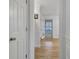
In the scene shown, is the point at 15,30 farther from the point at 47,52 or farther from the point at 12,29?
the point at 47,52

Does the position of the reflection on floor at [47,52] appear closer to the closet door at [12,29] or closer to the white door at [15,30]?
the white door at [15,30]

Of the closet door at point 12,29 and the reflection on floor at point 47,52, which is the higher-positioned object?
the closet door at point 12,29

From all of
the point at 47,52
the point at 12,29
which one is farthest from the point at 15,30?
the point at 47,52

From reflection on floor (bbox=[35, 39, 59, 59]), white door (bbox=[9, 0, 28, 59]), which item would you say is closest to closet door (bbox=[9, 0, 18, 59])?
white door (bbox=[9, 0, 28, 59])

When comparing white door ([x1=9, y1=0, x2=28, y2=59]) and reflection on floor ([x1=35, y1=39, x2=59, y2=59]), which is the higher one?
white door ([x1=9, y1=0, x2=28, y2=59])

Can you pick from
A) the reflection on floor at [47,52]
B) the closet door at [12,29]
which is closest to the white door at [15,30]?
the closet door at [12,29]

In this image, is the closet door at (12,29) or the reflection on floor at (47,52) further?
the reflection on floor at (47,52)

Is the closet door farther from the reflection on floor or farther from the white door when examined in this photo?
the reflection on floor

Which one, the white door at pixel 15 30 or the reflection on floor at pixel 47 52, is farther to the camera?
the reflection on floor at pixel 47 52
